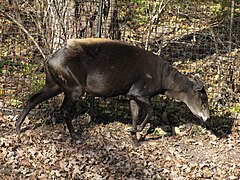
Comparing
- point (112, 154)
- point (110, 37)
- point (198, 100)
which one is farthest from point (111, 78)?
point (198, 100)

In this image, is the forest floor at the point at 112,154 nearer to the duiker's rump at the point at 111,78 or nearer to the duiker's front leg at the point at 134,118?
the duiker's front leg at the point at 134,118

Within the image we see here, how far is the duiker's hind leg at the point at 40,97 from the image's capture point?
731 centimetres

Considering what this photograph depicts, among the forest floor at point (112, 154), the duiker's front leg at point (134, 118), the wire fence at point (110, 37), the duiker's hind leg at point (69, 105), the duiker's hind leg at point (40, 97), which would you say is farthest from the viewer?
the wire fence at point (110, 37)

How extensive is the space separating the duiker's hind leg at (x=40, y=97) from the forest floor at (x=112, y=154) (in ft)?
0.75

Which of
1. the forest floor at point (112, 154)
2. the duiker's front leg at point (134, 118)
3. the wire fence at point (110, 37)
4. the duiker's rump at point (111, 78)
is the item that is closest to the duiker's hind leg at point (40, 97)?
the duiker's rump at point (111, 78)

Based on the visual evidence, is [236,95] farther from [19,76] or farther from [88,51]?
[19,76]

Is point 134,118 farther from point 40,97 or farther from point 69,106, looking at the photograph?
point 40,97

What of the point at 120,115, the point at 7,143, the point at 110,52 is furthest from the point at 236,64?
the point at 7,143

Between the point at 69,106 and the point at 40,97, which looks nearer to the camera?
the point at 69,106

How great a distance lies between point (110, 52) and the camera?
7.14m

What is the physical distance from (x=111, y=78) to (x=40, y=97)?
1182 mm

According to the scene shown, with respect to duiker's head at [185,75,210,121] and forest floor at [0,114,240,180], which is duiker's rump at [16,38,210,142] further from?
forest floor at [0,114,240,180]

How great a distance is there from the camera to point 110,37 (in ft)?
27.3

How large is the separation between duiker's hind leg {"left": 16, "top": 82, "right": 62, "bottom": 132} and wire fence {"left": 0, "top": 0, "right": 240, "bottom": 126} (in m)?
0.59
